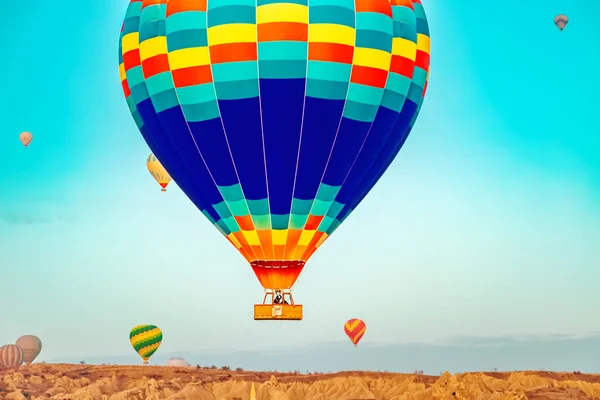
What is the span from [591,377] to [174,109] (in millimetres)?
43762

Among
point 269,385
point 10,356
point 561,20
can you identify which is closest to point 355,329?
point 269,385

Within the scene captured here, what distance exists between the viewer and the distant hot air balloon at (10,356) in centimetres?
8088

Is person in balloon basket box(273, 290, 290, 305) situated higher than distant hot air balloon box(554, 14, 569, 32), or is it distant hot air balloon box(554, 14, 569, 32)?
distant hot air balloon box(554, 14, 569, 32)

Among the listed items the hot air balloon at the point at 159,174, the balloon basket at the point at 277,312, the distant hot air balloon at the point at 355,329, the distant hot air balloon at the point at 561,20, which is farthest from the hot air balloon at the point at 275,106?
the distant hot air balloon at the point at 561,20

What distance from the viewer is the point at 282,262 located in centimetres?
3241

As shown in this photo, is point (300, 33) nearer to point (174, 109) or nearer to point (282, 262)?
point (174, 109)

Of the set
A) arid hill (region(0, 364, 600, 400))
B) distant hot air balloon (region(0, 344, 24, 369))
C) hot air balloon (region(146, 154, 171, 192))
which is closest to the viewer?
hot air balloon (region(146, 154, 171, 192))

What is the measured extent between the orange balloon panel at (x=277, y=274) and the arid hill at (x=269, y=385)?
29555 mm

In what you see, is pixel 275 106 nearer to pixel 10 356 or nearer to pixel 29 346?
pixel 10 356

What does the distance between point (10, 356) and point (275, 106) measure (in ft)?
191

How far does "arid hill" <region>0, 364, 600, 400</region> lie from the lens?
207ft

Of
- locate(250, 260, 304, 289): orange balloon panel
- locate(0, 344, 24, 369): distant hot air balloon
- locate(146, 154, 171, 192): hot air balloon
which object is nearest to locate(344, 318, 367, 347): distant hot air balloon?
locate(146, 154, 171, 192): hot air balloon

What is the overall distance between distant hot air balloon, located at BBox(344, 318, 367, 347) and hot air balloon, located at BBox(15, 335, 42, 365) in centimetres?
3420

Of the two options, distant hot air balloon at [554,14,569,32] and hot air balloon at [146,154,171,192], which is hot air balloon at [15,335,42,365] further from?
distant hot air balloon at [554,14,569,32]
